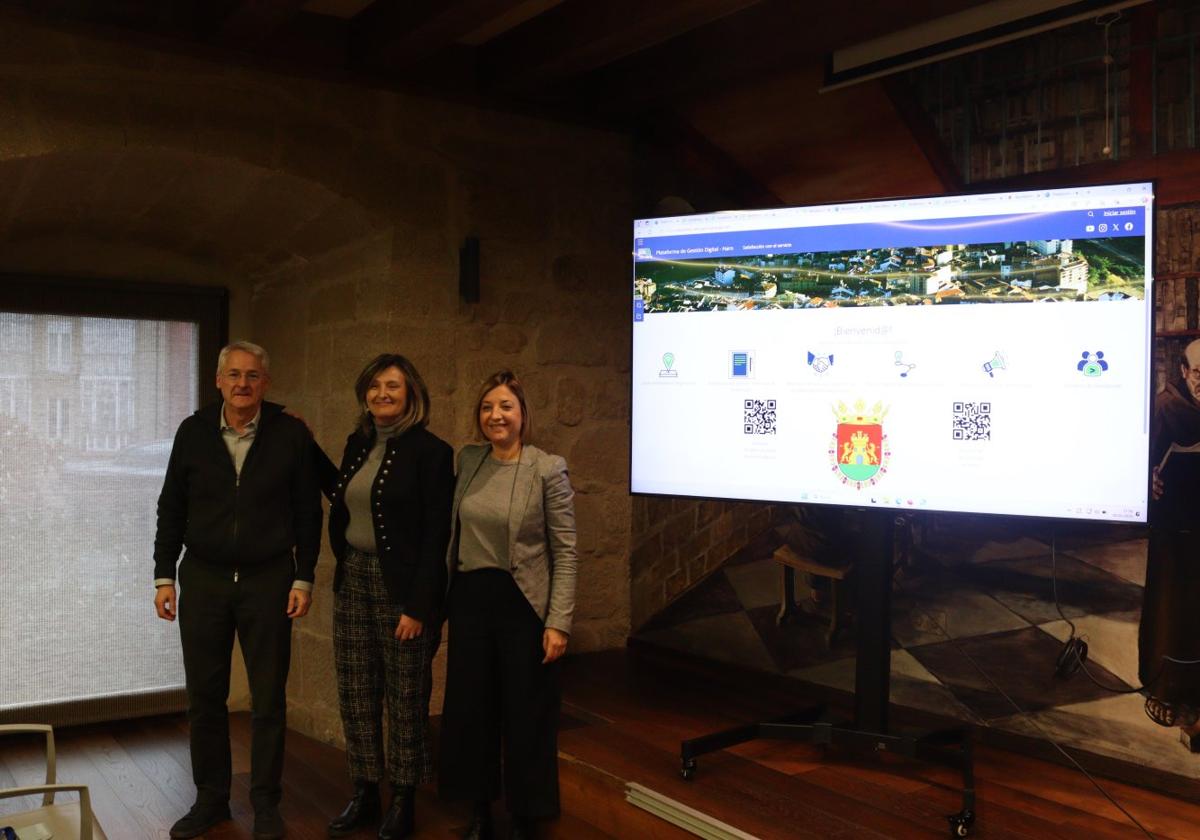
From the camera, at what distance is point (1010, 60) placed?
10.7 ft

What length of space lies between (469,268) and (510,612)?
1553 mm

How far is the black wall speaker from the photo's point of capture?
3923 mm

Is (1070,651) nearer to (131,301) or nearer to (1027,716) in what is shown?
(1027,716)

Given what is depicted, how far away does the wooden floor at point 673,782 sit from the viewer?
8.76 ft

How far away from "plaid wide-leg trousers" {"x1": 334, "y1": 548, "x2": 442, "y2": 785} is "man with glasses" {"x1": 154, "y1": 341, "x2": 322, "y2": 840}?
16cm

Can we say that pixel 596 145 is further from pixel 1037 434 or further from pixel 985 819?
pixel 985 819

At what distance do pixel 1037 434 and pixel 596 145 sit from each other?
7.56 feet

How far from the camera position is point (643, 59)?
3.93 m

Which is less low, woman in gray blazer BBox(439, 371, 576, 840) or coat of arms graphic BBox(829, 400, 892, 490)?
coat of arms graphic BBox(829, 400, 892, 490)

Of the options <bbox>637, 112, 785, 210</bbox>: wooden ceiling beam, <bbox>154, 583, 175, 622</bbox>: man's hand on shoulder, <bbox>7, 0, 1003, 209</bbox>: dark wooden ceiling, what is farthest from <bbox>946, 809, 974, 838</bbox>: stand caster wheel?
<bbox>637, 112, 785, 210</bbox>: wooden ceiling beam

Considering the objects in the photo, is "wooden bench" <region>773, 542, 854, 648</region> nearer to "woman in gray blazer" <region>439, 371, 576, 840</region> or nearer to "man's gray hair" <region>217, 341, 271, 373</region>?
"woman in gray blazer" <region>439, 371, 576, 840</region>

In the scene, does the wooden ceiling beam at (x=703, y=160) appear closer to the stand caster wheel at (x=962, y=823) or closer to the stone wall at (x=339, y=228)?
the stone wall at (x=339, y=228)

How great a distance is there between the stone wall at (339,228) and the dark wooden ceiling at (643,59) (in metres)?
0.09

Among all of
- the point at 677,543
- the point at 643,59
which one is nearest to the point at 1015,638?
the point at 677,543
